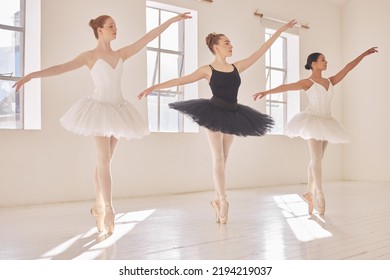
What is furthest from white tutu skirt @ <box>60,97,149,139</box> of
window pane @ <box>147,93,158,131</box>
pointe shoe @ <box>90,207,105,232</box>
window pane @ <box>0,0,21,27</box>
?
window pane @ <box>147,93,158,131</box>

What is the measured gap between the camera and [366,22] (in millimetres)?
8469

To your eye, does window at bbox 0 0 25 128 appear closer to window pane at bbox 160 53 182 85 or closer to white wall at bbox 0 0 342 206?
white wall at bbox 0 0 342 206

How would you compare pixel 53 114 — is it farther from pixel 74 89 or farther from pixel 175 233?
pixel 175 233

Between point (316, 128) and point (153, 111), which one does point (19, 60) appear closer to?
point (153, 111)

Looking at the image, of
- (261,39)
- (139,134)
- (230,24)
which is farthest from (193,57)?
(139,134)

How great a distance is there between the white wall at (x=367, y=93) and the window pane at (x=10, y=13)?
221 inches

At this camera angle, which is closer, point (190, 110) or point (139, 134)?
point (139, 134)

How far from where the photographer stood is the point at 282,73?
8.15 meters

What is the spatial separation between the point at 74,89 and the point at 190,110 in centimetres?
203

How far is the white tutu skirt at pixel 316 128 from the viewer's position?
12.6ft

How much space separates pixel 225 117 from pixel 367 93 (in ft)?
18.4

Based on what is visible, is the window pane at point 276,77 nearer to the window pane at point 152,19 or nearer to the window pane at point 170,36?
the window pane at point 170,36

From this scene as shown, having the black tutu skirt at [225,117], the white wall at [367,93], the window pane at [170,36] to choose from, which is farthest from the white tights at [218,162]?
the white wall at [367,93]

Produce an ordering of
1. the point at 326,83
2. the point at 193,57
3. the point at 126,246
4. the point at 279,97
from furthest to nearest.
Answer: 1. the point at 279,97
2. the point at 193,57
3. the point at 326,83
4. the point at 126,246
